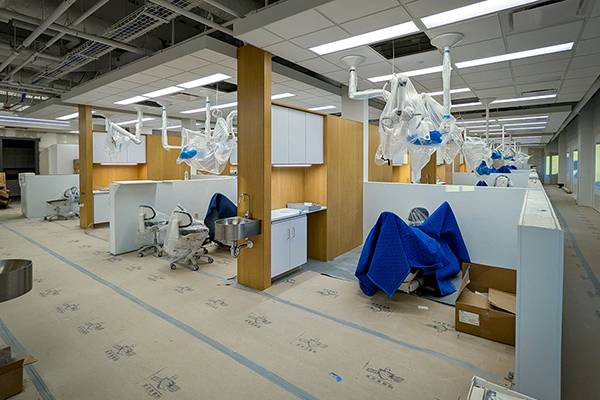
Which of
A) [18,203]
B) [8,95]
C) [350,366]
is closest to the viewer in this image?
[350,366]

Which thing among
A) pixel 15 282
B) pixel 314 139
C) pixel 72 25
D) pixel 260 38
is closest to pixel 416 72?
pixel 314 139

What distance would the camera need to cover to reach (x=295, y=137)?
14.8 feet

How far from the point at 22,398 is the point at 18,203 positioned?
1312cm

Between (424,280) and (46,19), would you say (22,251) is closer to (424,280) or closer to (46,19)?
(46,19)

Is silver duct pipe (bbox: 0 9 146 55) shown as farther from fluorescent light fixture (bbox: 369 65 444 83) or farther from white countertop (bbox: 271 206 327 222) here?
fluorescent light fixture (bbox: 369 65 444 83)

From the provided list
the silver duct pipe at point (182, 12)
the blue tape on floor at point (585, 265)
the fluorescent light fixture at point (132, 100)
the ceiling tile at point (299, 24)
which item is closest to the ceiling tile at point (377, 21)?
the ceiling tile at point (299, 24)

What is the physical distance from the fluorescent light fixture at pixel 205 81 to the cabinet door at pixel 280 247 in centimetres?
257

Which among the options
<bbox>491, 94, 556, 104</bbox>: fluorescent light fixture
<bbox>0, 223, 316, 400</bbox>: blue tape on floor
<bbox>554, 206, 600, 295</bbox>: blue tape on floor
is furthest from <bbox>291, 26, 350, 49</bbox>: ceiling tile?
<bbox>491, 94, 556, 104</bbox>: fluorescent light fixture

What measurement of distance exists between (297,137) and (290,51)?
1.07 m

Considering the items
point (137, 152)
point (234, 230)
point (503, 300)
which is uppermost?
point (137, 152)

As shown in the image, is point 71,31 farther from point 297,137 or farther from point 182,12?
point 297,137

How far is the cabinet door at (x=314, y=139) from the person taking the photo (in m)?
4.79

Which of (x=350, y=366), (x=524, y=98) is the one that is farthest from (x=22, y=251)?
(x=524, y=98)

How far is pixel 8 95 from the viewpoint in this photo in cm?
813
